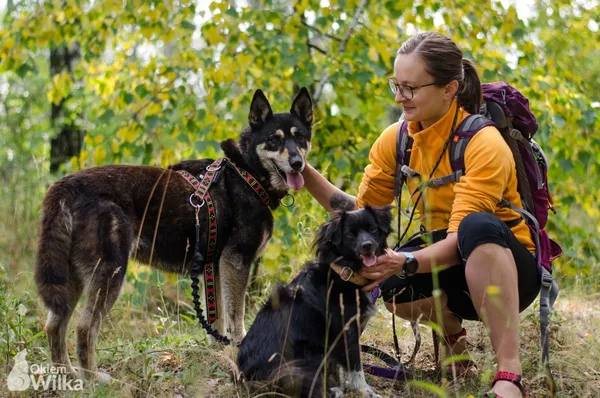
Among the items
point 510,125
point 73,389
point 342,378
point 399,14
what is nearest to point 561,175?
point 399,14

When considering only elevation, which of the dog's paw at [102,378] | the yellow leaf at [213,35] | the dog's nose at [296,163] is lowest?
the dog's paw at [102,378]

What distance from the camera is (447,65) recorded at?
298 cm

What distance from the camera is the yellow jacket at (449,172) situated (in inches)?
111

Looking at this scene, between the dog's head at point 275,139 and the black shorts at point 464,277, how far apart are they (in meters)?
1.16

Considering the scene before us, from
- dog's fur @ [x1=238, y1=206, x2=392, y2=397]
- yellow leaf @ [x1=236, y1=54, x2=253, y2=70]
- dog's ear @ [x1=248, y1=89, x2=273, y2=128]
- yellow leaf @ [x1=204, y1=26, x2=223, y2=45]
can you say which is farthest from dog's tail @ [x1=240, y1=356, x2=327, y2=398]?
yellow leaf @ [x1=204, y1=26, x2=223, y2=45]

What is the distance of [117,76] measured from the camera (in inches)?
244

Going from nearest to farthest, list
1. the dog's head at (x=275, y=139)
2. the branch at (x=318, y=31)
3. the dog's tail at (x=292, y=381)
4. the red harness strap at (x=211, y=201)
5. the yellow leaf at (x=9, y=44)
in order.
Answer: the dog's tail at (x=292, y=381) → the red harness strap at (x=211, y=201) → the dog's head at (x=275, y=139) → the branch at (x=318, y=31) → the yellow leaf at (x=9, y=44)

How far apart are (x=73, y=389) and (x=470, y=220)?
212cm

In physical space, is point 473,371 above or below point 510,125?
below

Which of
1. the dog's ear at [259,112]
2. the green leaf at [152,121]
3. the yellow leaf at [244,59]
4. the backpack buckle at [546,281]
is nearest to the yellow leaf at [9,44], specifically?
the green leaf at [152,121]

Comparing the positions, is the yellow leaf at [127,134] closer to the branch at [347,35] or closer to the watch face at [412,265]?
the branch at [347,35]

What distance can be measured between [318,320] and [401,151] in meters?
1.09

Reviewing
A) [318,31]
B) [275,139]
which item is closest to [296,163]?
[275,139]

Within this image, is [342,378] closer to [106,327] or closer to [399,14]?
[106,327]
